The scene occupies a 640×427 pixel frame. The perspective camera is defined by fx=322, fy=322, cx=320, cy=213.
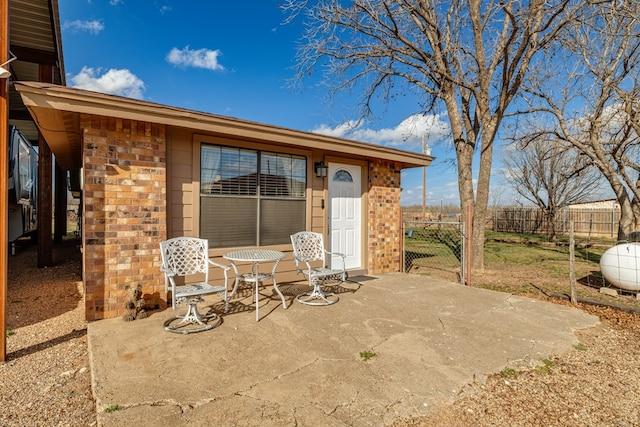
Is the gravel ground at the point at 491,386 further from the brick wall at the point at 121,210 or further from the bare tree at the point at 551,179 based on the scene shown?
the bare tree at the point at 551,179


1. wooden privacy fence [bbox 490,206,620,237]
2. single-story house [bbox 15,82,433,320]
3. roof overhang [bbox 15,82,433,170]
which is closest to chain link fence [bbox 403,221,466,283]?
single-story house [bbox 15,82,433,320]

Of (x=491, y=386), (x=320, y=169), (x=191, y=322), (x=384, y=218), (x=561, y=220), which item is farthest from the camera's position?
(x=561, y=220)

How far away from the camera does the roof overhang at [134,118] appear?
121 inches

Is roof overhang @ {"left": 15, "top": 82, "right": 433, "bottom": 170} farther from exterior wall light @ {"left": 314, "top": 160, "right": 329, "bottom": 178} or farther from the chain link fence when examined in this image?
the chain link fence

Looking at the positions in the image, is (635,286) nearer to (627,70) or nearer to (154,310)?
(627,70)

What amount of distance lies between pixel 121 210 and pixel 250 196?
1700 mm

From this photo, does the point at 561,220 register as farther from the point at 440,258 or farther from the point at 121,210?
the point at 121,210

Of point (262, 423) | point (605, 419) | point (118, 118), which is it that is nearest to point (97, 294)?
point (118, 118)

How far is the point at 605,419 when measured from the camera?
1998 millimetres

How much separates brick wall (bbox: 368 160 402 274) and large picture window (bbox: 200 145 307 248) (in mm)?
1529

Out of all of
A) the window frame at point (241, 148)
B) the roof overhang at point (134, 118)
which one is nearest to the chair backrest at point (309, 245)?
the window frame at point (241, 148)

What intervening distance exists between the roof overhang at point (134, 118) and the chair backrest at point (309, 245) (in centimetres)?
136

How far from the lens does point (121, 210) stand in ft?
12.1

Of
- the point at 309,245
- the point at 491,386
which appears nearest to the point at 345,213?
the point at 309,245
